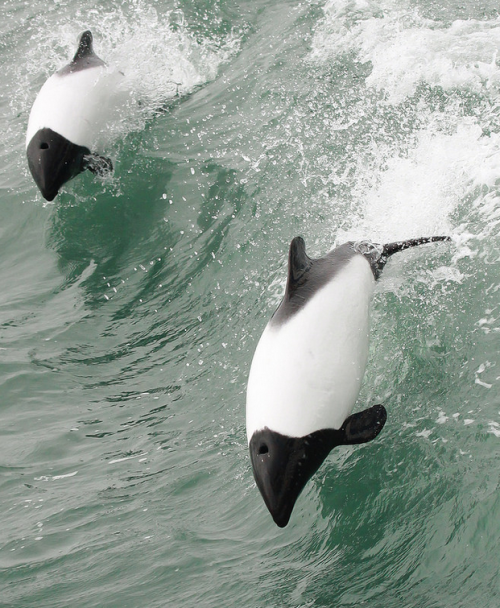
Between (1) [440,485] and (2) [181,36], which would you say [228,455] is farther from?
(2) [181,36]

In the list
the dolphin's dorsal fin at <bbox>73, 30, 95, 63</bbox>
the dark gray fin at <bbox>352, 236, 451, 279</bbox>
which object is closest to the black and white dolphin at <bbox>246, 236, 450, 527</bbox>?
the dark gray fin at <bbox>352, 236, 451, 279</bbox>

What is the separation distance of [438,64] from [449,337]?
4.81 metres

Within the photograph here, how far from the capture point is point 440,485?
510cm

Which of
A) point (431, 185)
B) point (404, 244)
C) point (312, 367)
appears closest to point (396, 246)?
point (404, 244)

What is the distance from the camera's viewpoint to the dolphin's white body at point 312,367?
16.5ft

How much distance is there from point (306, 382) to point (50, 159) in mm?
4807

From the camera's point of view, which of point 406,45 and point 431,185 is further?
point 406,45

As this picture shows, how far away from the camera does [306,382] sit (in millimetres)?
5113

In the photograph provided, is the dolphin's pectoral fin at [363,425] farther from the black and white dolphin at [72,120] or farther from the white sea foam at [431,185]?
the black and white dolphin at [72,120]

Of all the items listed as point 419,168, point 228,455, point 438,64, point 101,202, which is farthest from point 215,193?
point 228,455

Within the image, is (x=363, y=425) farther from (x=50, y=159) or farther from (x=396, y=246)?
(x=50, y=159)

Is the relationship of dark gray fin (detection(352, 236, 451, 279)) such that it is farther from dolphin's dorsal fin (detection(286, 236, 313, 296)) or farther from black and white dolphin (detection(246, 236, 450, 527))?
dolphin's dorsal fin (detection(286, 236, 313, 296))

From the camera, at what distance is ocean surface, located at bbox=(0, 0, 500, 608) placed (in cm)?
501

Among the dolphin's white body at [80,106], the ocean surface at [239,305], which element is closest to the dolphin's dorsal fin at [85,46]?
the dolphin's white body at [80,106]
